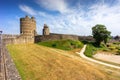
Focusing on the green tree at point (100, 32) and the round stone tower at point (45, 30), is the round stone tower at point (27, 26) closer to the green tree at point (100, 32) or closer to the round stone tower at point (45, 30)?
the round stone tower at point (45, 30)

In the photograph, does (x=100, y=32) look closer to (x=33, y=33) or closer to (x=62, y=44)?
(x=62, y=44)

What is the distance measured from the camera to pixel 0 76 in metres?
9.20

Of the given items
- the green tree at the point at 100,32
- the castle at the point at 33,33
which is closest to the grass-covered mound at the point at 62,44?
the castle at the point at 33,33

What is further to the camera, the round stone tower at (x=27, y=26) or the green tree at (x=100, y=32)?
the round stone tower at (x=27, y=26)

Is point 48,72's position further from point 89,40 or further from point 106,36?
point 89,40

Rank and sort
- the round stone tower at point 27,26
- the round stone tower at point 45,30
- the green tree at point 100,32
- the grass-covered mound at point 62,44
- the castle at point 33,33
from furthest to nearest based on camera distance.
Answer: the round stone tower at point 45,30
the round stone tower at point 27,26
the green tree at point 100,32
the castle at point 33,33
the grass-covered mound at point 62,44

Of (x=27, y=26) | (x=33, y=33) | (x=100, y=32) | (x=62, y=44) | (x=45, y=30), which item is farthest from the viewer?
(x=45, y=30)

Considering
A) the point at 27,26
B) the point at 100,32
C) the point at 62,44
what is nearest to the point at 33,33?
the point at 27,26

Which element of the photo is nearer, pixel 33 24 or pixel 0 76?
pixel 0 76

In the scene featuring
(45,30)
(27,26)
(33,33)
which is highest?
(27,26)

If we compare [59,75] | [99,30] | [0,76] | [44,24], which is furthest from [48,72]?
[44,24]

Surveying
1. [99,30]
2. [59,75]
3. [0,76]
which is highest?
[99,30]

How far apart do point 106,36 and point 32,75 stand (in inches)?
1890

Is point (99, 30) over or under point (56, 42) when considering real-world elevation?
over
